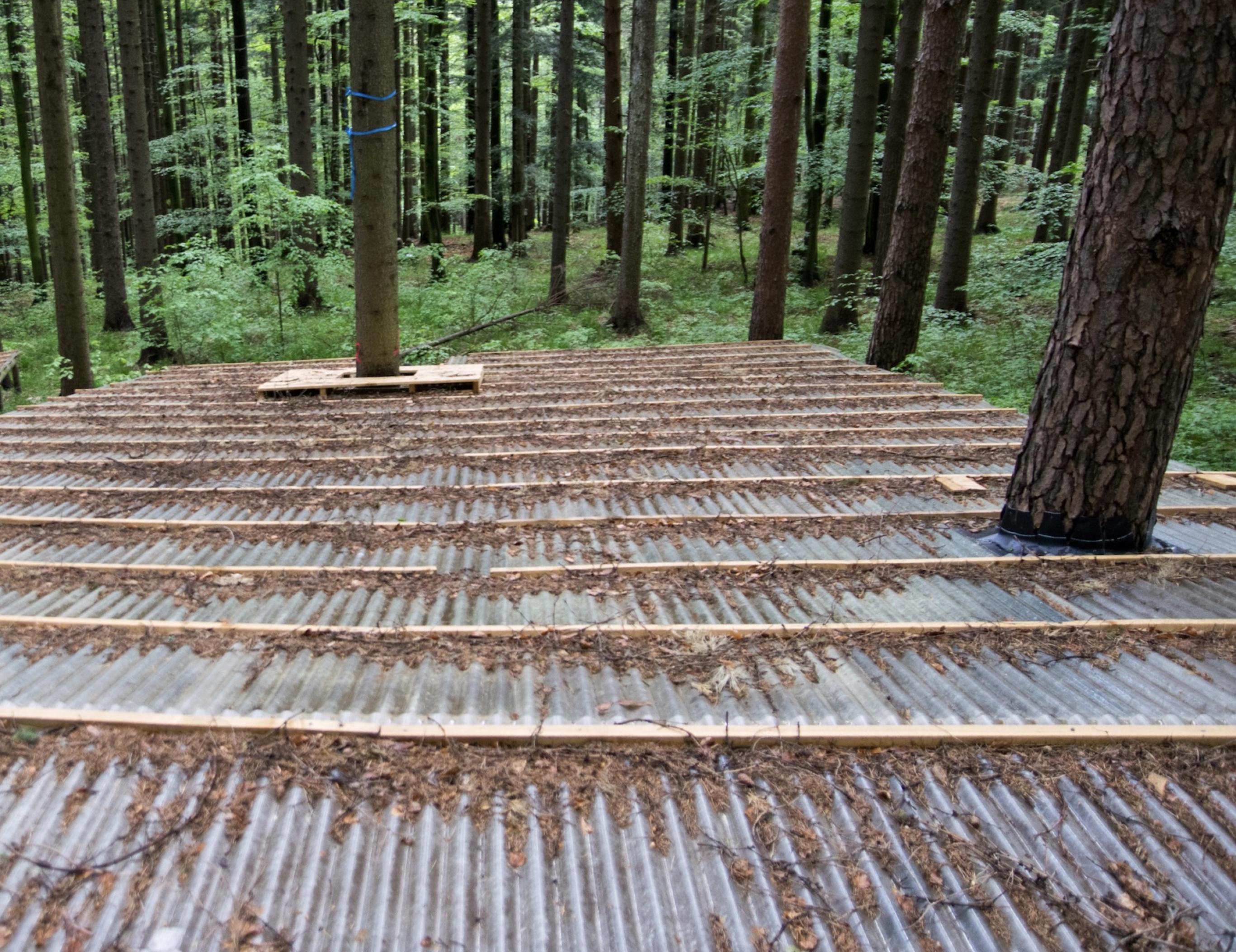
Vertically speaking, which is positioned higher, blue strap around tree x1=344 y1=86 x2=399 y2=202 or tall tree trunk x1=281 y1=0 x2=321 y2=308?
tall tree trunk x1=281 y1=0 x2=321 y2=308

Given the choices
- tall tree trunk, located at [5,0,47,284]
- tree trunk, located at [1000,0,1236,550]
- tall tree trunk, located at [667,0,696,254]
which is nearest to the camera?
tree trunk, located at [1000,0,1236,550]

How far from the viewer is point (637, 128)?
12.7 m

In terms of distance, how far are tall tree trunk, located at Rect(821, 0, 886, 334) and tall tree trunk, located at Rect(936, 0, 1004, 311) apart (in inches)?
58.1

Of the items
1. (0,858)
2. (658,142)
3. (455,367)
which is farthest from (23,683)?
(658,142)

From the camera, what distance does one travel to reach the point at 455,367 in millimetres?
8547

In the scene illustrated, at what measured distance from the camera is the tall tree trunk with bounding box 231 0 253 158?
761 inches

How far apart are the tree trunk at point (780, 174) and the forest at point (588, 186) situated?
0.05 m

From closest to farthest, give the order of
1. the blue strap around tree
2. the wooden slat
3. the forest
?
1. the wooden slat
2. the blue strap around tree
3. the forest

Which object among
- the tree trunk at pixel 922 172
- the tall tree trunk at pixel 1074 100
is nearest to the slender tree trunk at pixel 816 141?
the tall tree trunk at pixel 1074 100

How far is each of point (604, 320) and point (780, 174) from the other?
200 inches

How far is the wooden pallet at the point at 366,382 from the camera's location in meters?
7.79

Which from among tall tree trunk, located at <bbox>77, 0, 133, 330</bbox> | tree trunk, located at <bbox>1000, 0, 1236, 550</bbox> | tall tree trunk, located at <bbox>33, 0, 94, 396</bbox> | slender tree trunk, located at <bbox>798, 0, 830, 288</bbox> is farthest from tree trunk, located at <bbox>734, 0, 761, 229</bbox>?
tree trunk, located at <bbox>1000, 0, 1236, 550</bbox>

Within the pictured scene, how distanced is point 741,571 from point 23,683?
291 centimetres

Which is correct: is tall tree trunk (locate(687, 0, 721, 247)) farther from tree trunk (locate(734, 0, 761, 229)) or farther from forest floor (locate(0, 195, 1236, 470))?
forest floor (locate(0, 195, 1236, 470))
